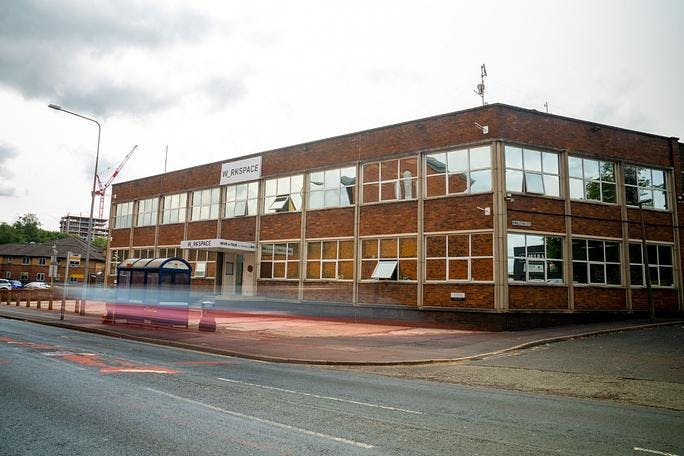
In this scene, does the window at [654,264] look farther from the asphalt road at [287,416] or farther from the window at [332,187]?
the asphalt road at [287,416]

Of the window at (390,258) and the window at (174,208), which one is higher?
the window at (174,208)

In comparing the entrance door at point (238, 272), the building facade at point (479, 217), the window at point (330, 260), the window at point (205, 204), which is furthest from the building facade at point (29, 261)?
the building facade at point (479, 217)

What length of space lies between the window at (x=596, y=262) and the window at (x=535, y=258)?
90cm

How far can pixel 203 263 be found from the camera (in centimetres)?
3384

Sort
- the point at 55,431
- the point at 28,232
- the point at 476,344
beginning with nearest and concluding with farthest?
the point at 55,431 < the point at 476,344 < the point at 28,232

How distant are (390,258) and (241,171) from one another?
43.2ft

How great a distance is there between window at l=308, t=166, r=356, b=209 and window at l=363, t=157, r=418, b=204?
973 mm

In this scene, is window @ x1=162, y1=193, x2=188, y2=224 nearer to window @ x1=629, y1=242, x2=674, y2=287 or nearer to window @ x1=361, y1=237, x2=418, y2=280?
window @ x1=361, y1=237, x2=418, y2=280

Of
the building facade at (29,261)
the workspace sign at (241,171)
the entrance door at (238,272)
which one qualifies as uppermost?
the workspace sign at (241,171)

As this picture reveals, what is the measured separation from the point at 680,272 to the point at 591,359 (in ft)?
49.2

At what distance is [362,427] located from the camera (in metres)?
6.15

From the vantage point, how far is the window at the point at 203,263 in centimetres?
3322

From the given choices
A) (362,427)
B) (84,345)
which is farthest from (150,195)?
(362,427)

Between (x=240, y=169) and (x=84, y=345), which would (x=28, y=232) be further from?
(x=84, y=345)
